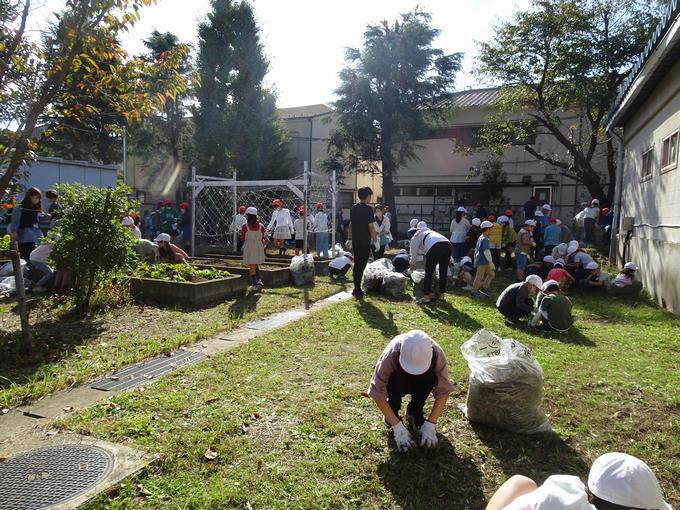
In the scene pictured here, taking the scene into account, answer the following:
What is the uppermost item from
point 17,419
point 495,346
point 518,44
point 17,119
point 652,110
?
point 518,44

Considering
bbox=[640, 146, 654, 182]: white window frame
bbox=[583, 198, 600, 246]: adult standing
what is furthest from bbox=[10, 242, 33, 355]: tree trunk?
bbox=[583, 198, 600, 246]: adult standing

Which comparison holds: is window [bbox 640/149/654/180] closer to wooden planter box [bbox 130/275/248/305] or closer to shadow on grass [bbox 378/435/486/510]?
wooden planter box [bbox 130/275/248/305]

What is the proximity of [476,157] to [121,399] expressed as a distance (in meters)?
21.7

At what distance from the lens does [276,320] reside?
694cm

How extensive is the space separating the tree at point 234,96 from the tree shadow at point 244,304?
1753cm

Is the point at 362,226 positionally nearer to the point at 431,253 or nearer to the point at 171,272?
the point at 431,253

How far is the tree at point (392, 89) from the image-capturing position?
Result: 2081 cm

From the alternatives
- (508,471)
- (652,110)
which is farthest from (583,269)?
(508,471)

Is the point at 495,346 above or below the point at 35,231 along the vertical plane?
below

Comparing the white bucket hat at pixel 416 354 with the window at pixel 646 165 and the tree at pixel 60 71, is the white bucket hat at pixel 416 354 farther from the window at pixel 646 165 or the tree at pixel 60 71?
the window at pixel 646 165

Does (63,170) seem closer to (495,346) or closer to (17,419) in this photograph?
(17,419)

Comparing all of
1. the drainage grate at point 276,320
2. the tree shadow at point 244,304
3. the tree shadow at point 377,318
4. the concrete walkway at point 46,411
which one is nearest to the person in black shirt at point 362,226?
the tree shadow at point 377,318

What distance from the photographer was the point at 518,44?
1655 cm

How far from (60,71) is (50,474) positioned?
3285 millimetres
